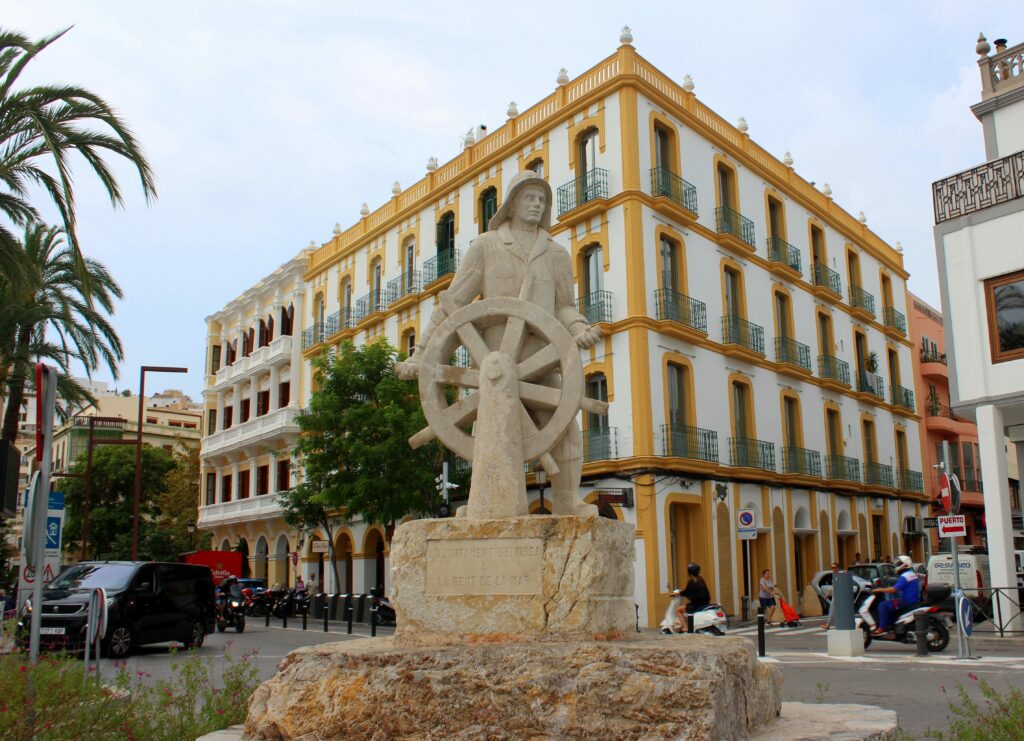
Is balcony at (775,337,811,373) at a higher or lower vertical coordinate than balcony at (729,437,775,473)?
higher

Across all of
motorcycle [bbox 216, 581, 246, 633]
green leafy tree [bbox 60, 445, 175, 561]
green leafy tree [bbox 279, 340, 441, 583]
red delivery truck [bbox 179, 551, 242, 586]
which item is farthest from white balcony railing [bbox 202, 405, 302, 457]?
motorcycle [bbox 216, 581, 246, 633]

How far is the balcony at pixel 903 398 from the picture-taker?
1517 inches

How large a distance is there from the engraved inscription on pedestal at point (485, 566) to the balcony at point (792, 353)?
87.5 feet

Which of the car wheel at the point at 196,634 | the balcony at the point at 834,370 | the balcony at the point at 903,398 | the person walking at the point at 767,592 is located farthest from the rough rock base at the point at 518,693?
the balcony at the point at 903,398

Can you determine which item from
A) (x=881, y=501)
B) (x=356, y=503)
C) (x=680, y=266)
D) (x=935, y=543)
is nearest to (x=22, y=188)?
(x=356, y=503)

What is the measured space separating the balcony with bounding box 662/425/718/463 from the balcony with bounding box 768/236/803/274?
783 centimetres

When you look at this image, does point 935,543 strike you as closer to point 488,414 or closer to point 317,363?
point 317,363

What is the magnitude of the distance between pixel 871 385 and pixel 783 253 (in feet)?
25.3

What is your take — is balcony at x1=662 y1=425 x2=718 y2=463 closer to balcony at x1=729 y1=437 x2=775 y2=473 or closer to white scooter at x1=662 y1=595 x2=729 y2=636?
balcony at x1=729 y1=437 x2=775 y2=473

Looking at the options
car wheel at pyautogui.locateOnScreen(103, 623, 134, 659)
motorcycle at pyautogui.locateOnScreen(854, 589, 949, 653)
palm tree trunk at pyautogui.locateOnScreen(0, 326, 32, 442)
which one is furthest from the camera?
palm tree trunk at pyautogui.locateOnScreen(0, 326, 32, 442)

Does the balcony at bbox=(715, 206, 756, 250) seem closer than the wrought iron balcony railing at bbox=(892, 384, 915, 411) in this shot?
Yes

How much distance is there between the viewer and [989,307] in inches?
716

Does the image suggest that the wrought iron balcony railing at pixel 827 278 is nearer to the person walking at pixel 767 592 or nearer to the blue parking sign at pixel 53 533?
the person walking at pixel 767 592

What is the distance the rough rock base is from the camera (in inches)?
A: 186
